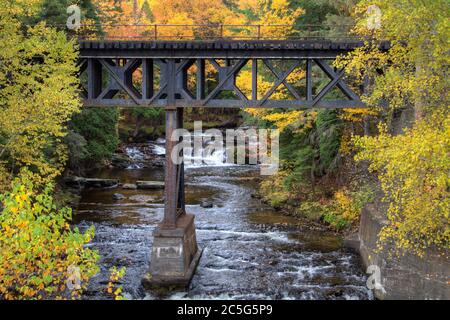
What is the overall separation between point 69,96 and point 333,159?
14309 millimetres

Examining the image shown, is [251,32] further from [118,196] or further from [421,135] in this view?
[421,135]

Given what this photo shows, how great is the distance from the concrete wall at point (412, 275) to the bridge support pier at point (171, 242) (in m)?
6.37

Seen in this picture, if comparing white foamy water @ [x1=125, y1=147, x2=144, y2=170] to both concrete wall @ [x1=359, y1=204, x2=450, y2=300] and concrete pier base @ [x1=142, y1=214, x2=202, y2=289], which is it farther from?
concrete wall @ [x1=359, y1=204, x2=450, y2=300]

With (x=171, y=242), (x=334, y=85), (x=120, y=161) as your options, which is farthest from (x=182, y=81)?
(x=120, y=161)

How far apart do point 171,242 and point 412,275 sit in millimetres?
7799

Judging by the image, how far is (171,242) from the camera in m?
16.9

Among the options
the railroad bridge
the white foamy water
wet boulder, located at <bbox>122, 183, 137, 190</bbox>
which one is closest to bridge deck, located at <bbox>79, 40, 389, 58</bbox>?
the railroad bridge

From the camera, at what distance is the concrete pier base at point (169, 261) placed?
16.5m

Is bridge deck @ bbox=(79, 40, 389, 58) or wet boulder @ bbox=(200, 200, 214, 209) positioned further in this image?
wet boulder @ bbox=(200, 200, 214, 209)

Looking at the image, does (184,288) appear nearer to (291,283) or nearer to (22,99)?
(291,283)

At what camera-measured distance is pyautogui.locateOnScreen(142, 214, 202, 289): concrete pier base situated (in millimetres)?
16484

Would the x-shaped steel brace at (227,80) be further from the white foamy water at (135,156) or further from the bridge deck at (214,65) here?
the white foamy water at (135,156)

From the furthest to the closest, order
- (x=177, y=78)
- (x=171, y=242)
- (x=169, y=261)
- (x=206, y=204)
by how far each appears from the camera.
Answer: (x=206, y=204) < (x=177, y=78) < (x=171, y=242) < (x=169, y=261)
